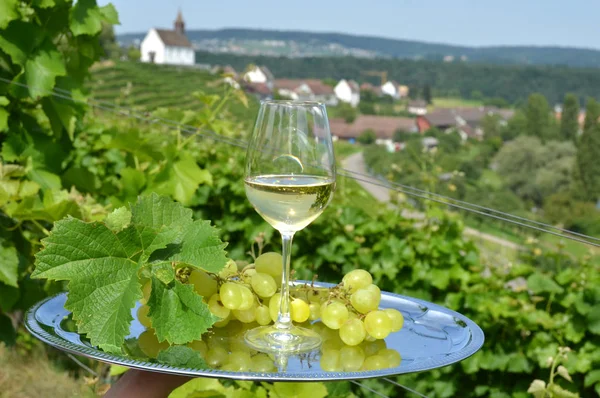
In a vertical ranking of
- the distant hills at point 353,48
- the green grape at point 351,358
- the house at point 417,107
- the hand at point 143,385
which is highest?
the green grape at point 351,358

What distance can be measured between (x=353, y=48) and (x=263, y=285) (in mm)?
94823

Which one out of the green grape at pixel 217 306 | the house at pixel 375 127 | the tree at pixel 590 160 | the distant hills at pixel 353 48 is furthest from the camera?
the distant hills at pixel 353 48

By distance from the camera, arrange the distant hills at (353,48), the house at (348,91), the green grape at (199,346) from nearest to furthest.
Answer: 1. the green grape at (199,346)
2. the house at (348,91)
3. the distant hills at (353,48)

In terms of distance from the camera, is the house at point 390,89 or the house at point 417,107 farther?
the house at point 390,89

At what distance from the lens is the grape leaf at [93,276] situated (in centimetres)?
91

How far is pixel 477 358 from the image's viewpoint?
2992mm

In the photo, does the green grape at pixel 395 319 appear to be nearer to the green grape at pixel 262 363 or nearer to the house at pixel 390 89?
the green grape at pixel 262 363

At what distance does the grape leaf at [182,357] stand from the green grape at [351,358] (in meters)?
0.18

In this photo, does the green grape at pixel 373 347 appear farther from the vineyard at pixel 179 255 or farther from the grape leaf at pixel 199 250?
the grape leaf at pixel 199 250

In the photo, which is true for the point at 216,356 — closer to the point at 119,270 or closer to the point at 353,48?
the point at 119,270

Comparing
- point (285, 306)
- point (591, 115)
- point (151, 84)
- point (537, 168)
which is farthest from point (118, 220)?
point (537, 168)

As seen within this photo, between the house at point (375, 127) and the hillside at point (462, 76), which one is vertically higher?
the hillside at point (462, 76)

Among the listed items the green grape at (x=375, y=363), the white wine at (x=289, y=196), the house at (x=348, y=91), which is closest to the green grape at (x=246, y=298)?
the white wine at (x=289, y=196)

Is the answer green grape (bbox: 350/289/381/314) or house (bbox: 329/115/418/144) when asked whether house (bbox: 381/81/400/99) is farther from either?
green grape (bbox: 350/289/381/314)
